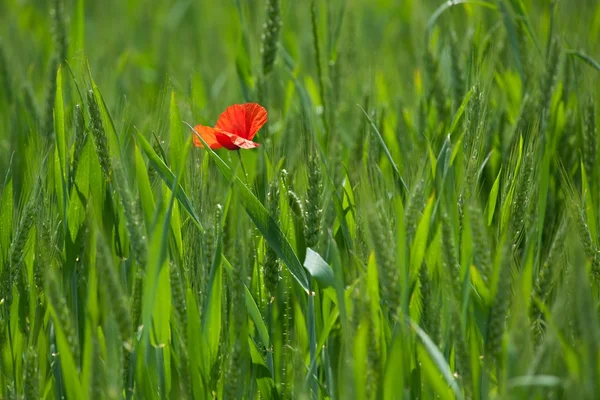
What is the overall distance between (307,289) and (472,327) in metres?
0.26

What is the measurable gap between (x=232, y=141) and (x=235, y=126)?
7 cm

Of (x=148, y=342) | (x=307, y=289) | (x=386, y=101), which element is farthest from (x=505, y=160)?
(x=148, y=342)

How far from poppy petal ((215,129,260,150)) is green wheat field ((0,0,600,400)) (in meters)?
0.05

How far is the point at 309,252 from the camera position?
3.52 feet

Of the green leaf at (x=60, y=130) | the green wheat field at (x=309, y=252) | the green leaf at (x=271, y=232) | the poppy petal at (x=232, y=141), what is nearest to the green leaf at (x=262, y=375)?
the green wheat field at (x=309, y=252)

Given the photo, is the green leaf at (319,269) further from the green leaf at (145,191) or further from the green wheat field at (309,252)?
the green leaf at (145,191)

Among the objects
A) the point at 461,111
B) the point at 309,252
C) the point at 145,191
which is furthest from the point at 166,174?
the point at 461,111

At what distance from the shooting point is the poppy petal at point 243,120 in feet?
4.42

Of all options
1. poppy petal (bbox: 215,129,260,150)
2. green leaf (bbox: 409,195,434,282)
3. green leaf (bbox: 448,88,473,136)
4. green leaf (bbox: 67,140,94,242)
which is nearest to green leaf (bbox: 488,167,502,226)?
green leaf (bbox: 448,88,473,136)

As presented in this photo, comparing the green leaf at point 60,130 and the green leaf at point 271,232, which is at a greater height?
the green leaf at point 60,130

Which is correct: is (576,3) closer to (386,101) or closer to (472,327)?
(386,101)

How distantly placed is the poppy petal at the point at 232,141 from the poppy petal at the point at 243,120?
0.03 metres

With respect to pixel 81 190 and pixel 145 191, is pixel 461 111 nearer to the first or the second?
pixel 145 191

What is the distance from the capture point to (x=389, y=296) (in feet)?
3.09
